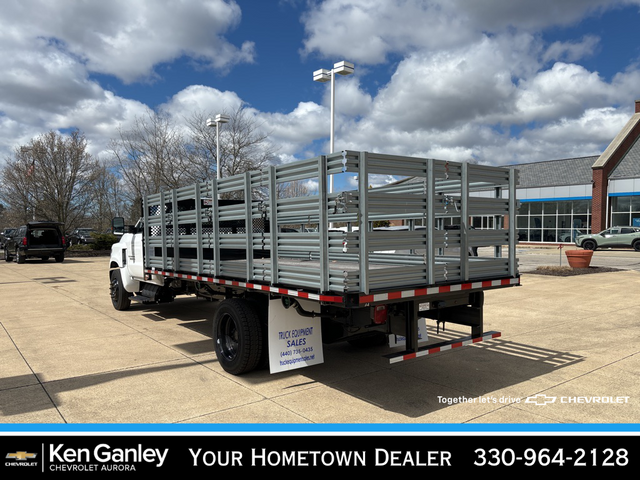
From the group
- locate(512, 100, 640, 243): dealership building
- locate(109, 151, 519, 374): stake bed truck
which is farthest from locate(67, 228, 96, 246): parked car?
locate(109, 151, 519, 374): stake bed truck

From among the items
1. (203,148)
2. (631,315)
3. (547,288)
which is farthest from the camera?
(203,148)

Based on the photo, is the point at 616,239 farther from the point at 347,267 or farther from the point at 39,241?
the point at 39,241

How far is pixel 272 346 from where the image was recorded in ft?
16.2

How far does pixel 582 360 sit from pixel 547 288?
23.0ft

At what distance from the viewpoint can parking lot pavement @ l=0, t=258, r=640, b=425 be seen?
14.1ft

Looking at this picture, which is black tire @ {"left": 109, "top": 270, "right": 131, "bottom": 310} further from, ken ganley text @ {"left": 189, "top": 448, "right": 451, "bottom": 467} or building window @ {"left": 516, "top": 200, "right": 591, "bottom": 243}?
building window @ {"left": 516, "top": 200, "right": 591, "bottom": 243}

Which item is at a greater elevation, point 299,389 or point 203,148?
point 203,148

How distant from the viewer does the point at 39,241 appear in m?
23.4

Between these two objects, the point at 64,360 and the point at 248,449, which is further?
the point at 64,360

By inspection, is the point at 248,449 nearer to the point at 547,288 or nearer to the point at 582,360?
the point at 582,360

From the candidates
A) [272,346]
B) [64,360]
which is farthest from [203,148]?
[272,346]

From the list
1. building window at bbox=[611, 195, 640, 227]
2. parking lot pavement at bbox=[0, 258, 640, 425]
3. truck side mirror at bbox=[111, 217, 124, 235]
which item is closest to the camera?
parking lot pavement at bbox=[0, 258, 640, 425]

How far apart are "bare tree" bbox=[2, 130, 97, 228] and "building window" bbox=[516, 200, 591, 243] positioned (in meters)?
30.7

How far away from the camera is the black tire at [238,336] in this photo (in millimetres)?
5141
